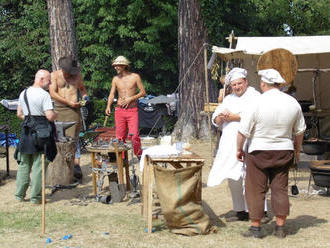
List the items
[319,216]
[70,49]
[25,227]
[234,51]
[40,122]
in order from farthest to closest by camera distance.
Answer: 1. [70,49]
2. [234,51]
3. [40,122]
4. [319,216]
5. [25,227]

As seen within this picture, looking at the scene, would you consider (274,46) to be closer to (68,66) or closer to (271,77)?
(68,66)

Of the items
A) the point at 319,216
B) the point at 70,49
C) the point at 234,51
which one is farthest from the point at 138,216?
the point at 70,49

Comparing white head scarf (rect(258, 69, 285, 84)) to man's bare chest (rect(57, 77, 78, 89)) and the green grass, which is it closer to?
the green grass

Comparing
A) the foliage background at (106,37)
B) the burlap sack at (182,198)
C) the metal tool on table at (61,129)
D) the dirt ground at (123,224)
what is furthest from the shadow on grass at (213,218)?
the foliage background at (106,37)

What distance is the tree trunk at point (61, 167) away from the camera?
8.23 metres

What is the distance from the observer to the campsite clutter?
5359 millimetres

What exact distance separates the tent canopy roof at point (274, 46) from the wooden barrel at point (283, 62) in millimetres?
582

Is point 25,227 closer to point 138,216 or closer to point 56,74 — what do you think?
point 138,216

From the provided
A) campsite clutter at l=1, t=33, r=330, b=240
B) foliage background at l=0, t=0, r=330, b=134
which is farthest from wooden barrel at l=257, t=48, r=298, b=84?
foliage background at l=0, t=0, r=330, b=134

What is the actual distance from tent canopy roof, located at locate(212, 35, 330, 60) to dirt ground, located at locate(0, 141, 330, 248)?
81.0 inches

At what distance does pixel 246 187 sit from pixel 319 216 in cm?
141

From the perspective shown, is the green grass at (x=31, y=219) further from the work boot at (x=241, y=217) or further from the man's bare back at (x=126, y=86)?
the man's bare back at (x=126, y=86)

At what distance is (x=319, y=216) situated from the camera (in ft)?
20.7

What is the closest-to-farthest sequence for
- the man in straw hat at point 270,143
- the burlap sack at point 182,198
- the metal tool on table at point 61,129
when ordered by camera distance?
the man in straw hat at point 270,143, the burlap sack at point 182,198, the metal tool on table at point 61,129
